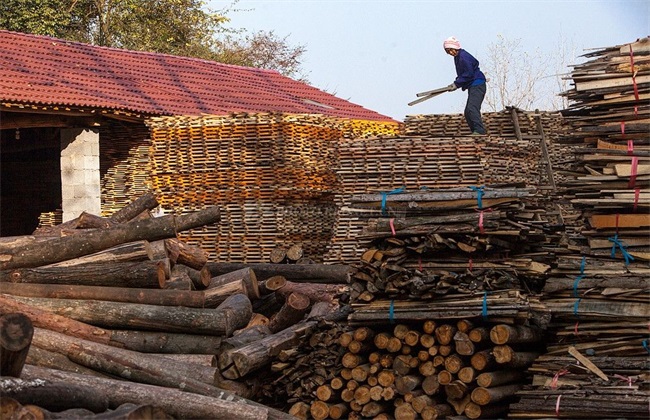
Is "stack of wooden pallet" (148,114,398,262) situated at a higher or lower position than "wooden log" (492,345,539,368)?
higher

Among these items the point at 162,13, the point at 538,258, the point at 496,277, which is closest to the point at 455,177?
the point at 538,258

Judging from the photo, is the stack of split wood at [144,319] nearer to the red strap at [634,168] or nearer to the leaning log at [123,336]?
the leaning log at [123,336]

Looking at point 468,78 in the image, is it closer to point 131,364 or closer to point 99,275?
point 99,275

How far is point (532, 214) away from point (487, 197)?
34.8 inches

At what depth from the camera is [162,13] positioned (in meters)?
37.9

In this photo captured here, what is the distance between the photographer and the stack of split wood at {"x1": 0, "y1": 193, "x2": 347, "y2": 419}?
958 centimetres

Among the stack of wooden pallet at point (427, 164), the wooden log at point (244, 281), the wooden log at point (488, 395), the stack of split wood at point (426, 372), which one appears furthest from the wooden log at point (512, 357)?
the wooden log at point (244, 281)

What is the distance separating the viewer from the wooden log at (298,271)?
1609cm

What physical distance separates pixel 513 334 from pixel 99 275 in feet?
17.0

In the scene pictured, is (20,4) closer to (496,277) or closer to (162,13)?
(162,13)

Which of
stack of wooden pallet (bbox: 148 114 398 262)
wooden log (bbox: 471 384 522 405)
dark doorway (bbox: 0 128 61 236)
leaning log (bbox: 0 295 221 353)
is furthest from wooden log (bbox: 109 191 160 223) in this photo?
dark doorway (bbox: 0 128 61 236)

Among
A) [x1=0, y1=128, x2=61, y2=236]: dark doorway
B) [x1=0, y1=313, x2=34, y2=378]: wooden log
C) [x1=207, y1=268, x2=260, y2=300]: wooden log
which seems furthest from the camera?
[x1=0, y1=128, x2=61, y2=236]: dark doorway

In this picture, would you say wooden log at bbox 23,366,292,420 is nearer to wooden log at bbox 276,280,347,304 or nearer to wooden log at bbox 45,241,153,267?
wooden log at bbox 45,241,153,267

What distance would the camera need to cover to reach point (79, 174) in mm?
21469
